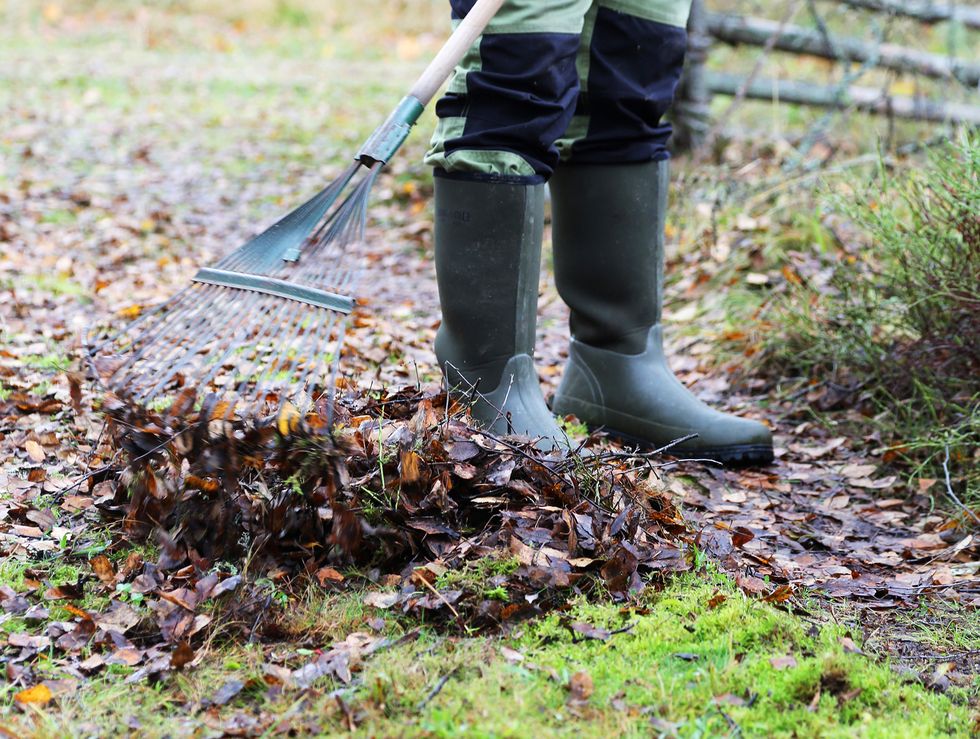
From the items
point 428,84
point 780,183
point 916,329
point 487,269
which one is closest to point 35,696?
point 487,269

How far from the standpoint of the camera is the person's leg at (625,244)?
2.34 metres

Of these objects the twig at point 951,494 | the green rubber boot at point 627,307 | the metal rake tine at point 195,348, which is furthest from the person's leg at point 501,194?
the twig at point 951,494

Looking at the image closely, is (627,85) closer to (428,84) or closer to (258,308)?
(428,84)

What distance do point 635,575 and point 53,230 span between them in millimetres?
3788

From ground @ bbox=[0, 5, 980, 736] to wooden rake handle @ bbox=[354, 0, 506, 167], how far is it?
0.53 m

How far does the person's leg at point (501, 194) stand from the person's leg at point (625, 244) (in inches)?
10.3

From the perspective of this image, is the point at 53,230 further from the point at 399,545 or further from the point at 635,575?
the point at 635,575

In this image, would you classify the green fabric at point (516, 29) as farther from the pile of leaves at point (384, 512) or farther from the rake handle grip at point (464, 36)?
the pile of leaves at point (384, 512)

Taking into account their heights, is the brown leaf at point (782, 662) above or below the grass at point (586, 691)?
above

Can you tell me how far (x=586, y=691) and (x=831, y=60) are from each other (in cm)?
463

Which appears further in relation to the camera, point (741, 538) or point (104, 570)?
point (741, 538)

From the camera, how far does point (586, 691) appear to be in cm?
145

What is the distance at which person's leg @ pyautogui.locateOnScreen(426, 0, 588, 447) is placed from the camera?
200cm

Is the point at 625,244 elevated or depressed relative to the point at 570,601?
elevated
